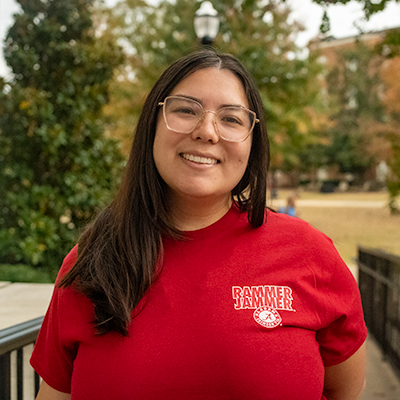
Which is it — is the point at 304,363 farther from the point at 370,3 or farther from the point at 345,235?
the point at 345,235

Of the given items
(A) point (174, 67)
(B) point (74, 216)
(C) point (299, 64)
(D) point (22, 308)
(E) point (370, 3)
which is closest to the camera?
(A) point (174, 67)

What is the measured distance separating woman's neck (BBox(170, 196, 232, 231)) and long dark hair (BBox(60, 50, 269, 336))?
0.05m

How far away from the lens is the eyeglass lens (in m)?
1.54

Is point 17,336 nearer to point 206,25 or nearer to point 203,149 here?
point 203,149

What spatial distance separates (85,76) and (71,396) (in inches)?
203

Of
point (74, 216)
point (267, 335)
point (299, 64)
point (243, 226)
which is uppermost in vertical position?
point (299, 64)

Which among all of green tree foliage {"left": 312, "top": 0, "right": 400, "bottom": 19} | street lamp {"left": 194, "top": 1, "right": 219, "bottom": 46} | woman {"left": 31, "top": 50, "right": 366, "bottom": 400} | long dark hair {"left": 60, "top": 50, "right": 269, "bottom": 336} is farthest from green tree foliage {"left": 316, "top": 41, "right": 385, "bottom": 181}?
woman {"left": 31, "top": 50, "right": 366, "bottom": 400}

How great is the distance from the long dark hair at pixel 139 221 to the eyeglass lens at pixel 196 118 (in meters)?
0.08

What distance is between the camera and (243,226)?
1.66 metres

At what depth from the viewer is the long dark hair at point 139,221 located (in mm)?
1501

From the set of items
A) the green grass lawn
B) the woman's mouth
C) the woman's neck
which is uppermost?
the woman's mouth

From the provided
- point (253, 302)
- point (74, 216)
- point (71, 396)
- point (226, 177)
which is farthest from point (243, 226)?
point (74, 216)

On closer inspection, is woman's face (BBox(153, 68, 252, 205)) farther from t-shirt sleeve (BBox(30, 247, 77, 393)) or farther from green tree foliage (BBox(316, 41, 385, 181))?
green tree foliage (BBox(316, 41, 385, 181))

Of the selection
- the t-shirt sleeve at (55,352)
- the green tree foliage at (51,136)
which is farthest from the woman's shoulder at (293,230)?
the green tree foliage at (51,136)
